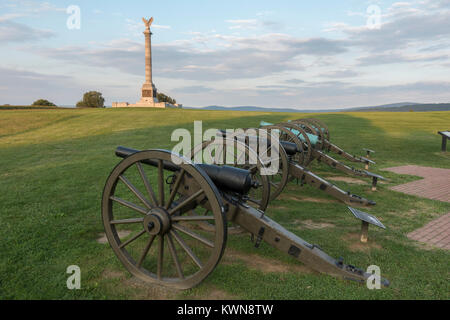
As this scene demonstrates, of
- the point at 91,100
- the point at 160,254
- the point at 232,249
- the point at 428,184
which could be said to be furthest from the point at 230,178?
the point at 91,100

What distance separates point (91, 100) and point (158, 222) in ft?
245

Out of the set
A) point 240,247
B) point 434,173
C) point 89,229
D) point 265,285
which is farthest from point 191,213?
point 434,173

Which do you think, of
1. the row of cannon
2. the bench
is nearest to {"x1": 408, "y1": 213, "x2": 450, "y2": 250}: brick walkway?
the row of cannon

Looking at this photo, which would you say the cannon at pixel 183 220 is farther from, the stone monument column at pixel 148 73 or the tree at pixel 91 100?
the tree at pixel 91 100

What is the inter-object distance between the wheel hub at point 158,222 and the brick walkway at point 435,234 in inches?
156

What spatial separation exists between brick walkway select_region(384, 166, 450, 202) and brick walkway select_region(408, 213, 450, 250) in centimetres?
181

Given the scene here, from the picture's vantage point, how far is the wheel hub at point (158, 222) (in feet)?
10.2

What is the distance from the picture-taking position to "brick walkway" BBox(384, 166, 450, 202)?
23.6 feet

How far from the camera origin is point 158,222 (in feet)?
10.1

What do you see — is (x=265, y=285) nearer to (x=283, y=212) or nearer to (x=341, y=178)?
(x=283, y=212)

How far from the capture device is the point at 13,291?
3109 mm

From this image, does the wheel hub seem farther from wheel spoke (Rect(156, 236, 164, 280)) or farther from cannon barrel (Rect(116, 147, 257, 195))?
cannon barrel (Rect(116, 147, 257, 195))
